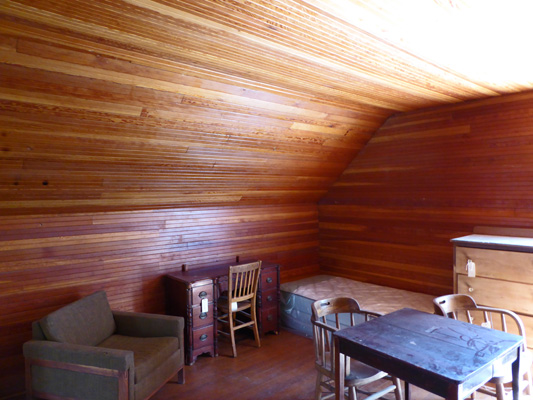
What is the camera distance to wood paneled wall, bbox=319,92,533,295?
142 inches

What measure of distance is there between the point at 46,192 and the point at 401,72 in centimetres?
302

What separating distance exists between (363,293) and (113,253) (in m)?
2.86

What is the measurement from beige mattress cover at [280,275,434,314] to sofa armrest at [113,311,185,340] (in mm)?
1680

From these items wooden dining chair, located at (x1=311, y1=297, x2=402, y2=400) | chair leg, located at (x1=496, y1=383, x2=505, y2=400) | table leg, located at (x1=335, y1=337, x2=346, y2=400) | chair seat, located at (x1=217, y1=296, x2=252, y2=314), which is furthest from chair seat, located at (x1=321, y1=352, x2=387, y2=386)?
chair seat, located at (x1=217, y1=296, x2=252, y2=314)

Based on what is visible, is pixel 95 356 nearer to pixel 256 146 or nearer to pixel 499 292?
pixel 256 146

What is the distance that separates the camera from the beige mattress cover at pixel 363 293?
3.97 metres

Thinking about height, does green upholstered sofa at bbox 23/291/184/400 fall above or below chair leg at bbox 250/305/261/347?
above

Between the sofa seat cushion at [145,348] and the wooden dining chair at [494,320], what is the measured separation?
2.14m

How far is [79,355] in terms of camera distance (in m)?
2.58

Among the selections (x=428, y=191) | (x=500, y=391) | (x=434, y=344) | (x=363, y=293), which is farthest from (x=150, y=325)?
(x=428, y=191)

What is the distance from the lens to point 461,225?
4059 mm

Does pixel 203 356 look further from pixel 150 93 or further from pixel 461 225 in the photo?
pixel 461 225

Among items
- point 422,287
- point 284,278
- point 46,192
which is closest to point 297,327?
point 284,278

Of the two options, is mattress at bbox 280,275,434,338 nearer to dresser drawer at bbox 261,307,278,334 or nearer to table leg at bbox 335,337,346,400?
dresser drawer at bbox 261,307,278,334
